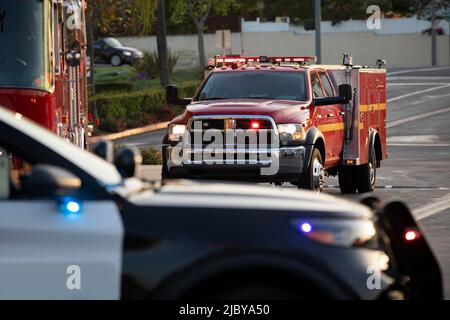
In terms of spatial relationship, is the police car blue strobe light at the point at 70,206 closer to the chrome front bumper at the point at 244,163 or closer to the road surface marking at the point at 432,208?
the road surface marking at the point at 432,208

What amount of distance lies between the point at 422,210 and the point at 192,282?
41.5 ft

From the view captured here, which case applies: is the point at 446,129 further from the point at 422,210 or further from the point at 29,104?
the point at 29,104

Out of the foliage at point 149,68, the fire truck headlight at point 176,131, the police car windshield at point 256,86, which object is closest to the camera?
the fire truck headlight at point 176,131

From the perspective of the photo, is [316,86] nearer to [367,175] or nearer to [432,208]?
[367,175]

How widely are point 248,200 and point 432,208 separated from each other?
41.3 ft

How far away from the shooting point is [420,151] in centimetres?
Result: 3275

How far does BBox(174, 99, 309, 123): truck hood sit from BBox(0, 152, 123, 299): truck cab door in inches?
481

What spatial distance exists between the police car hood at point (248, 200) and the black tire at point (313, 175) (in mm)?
11601

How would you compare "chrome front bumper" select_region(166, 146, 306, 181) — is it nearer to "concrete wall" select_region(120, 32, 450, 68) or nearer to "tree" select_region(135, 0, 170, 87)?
"tree" select_region(135, 0, 170, 87)

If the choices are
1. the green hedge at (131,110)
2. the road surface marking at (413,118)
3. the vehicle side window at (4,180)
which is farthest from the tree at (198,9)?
the vehicle side window at (4,180)

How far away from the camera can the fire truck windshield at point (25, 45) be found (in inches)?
609

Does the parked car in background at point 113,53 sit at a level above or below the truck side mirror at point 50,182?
below

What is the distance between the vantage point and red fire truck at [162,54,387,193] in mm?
18359
